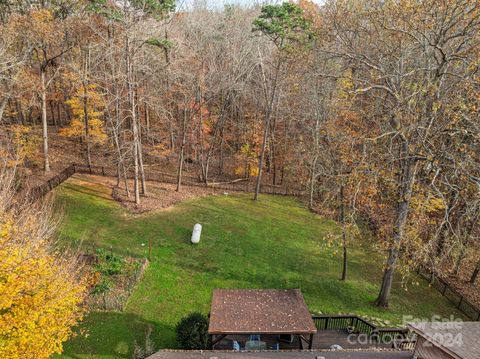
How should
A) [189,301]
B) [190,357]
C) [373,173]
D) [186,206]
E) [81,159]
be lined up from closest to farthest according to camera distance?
[190,357], [373,173], [189,301], [186,206], [81,159]

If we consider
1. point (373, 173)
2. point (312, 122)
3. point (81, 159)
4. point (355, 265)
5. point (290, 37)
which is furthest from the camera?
point (81, 159)

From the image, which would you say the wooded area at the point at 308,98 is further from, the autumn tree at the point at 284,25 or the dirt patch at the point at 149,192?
the dirt patch at the point at 149,192

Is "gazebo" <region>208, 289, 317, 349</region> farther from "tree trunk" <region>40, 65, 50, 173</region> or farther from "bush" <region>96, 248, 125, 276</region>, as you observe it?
"tree trunk" <region>40, 65, 50, 173</region>

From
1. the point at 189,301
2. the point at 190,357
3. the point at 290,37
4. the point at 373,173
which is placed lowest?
the point at 189,301

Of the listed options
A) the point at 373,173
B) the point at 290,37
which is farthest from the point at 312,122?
the point at 373,173

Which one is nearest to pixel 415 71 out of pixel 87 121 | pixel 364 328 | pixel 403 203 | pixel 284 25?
pixel 403 203

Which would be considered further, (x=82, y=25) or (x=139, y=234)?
(x=82, y=25)

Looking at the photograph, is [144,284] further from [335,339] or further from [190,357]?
[335,339]
